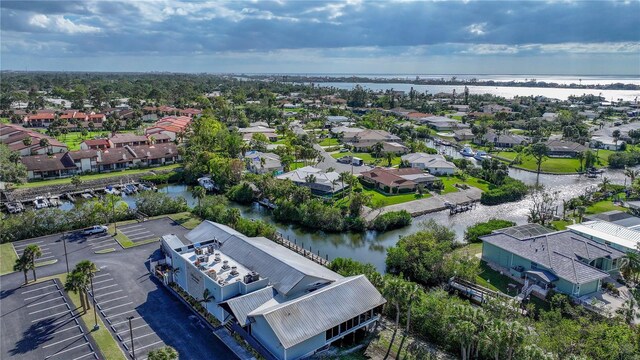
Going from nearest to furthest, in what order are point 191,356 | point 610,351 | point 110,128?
1. point 610,351
2. point 191,356
3. point 110,128

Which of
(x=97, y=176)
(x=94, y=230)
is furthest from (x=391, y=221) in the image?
(x=97, y=176)

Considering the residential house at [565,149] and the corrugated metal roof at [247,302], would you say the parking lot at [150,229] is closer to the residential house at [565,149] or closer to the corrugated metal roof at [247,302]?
the corrugated metal roof at [247,302]

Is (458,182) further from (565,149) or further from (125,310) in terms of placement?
(125,310)

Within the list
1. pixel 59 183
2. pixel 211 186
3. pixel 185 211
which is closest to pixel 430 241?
pixel 185 211

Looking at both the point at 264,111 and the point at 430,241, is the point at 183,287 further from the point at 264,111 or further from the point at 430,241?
the point at 264,111

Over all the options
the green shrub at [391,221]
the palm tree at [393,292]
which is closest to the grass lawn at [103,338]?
the palm tree at [393,292]

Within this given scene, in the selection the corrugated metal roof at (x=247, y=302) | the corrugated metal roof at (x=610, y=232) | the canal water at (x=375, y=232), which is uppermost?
the corrugated metal roof at (x=247, y=302)
